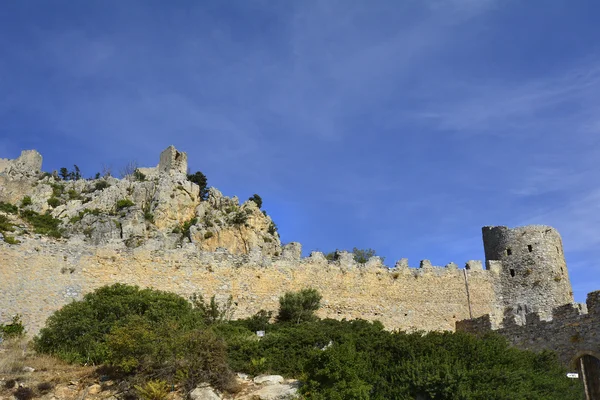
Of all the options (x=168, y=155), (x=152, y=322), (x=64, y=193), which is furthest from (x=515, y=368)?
(x=168, y=155)

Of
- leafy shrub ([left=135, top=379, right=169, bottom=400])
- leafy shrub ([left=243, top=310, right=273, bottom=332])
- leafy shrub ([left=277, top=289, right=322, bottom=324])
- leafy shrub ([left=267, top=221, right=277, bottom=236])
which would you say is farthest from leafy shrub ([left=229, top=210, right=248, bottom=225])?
leafy shrub ([left=135, top=379, right=169, bottom=400])

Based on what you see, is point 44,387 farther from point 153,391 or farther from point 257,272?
point 257,272

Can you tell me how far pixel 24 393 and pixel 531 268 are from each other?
889 inches

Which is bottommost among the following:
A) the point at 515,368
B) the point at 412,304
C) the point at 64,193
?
the point at 515,368

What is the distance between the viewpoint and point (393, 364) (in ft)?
44.1

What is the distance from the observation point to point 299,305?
22938mm

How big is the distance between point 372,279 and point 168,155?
3056 centimetres

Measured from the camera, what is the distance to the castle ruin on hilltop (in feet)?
65.4

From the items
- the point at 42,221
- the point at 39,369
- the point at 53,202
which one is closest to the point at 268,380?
the point at 39,369

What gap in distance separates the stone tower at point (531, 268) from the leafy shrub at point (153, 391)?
1841 cm

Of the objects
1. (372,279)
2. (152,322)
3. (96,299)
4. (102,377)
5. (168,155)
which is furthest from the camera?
(168,155)

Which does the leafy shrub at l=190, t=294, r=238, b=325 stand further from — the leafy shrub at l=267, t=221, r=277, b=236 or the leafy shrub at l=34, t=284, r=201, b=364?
the leafy shrub at l=267, t=221, r=277, b=236

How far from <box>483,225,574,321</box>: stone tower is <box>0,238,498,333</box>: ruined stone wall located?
→ 0.88 meters

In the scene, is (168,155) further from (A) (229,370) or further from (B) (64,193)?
(A) (229,370)
